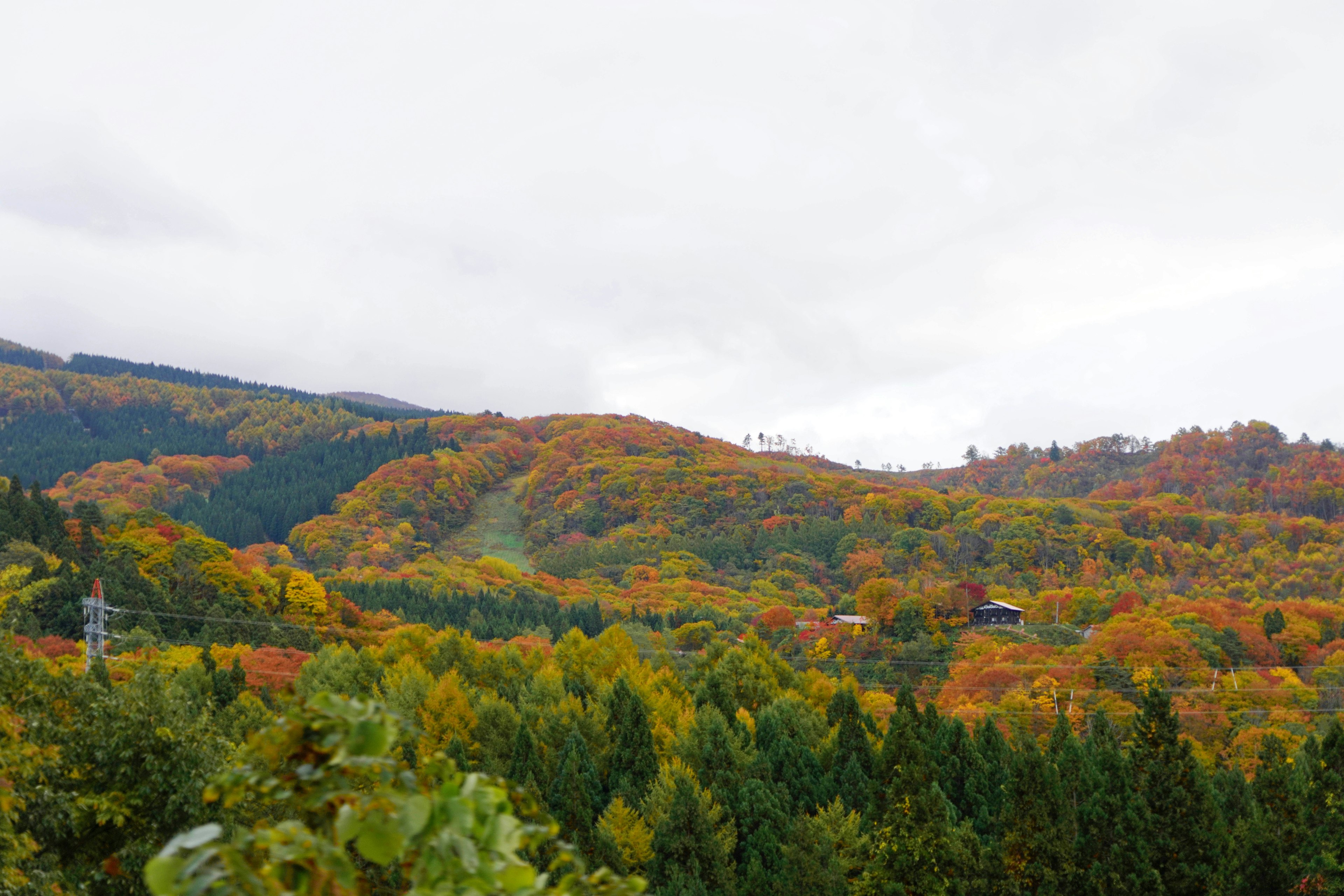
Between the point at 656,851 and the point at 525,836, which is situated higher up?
the point at 525,836

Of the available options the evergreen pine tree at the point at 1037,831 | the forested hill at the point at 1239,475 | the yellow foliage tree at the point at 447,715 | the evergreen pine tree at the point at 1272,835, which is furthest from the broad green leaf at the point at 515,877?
the forested hill at the point at 1239,475

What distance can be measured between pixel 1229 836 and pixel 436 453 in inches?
6813

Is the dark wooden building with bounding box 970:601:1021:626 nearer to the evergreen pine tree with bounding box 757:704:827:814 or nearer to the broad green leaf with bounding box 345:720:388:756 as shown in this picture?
the evergreen pine tree with bounding box 757:704:827:814

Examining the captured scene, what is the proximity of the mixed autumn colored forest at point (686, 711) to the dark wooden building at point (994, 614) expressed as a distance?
2371mm

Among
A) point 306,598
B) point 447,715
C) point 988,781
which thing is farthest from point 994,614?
point 447,715

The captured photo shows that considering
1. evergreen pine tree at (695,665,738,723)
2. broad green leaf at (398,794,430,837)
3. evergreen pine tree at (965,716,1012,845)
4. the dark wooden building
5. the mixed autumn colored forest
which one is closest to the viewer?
broad green leaf at (398,794,430,837)

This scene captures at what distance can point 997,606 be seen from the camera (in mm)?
86000

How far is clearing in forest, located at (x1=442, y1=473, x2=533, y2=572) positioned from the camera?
156 meters

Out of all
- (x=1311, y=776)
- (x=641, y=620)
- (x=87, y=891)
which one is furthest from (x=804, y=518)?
(x=87, y=891)

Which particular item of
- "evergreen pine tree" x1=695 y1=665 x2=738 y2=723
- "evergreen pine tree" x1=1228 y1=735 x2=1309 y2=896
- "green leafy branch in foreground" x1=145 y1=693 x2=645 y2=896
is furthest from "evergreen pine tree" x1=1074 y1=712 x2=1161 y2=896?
"green leafy branch in foreground" x1=145 y1=693 x2=645 y2=896

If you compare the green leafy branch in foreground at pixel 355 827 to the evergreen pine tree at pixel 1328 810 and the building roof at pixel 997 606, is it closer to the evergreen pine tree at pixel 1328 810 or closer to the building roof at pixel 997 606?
the evergreen pine tree at pixel 1328 810

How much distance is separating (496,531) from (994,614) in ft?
350

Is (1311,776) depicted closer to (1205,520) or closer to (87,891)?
(87,891)

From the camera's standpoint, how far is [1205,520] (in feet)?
440
